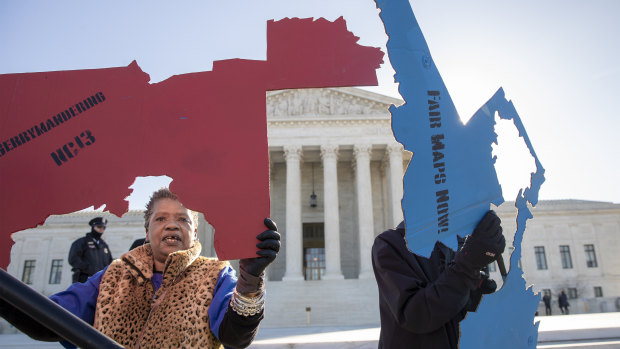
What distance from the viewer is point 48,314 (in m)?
1.27

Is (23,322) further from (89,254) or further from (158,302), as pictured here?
(89,254)

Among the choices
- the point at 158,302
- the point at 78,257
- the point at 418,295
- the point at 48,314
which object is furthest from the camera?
the point at 78,257

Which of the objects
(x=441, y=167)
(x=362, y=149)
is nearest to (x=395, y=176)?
(x=362, y=149)

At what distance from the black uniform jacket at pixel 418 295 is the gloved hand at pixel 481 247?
0.07 meters

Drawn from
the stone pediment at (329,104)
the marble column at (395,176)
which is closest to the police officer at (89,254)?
the stone pediment at (329,104)

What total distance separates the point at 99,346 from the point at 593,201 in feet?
178

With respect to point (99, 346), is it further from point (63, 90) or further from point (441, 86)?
point (441, 86)

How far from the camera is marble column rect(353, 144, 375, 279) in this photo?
2970cm

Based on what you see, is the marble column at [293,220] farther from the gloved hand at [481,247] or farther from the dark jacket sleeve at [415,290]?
the gloved hand at [481,247]

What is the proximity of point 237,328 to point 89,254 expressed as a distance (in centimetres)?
793

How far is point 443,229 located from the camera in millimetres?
1971

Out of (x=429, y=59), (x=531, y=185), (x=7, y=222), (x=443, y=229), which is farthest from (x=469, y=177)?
(x=7, y=222)

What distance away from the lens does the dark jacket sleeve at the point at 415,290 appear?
2217 mm

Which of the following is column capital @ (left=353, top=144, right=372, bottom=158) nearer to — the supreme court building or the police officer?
the supreme court building
